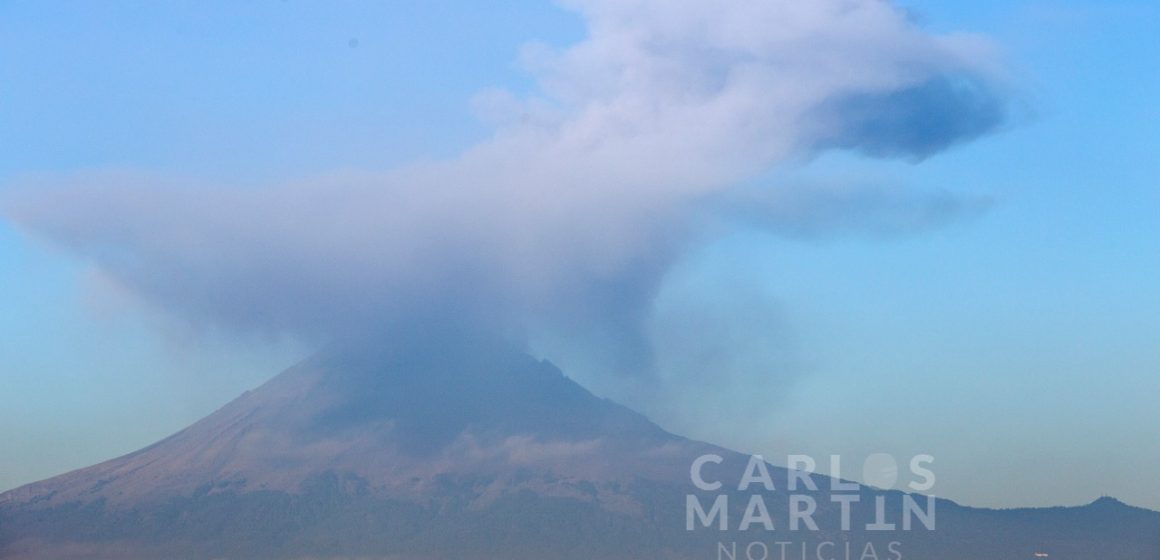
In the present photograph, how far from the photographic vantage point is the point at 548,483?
148m

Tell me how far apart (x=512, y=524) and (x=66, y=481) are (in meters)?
52.5

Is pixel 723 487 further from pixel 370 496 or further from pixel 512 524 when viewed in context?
pixel 370 496

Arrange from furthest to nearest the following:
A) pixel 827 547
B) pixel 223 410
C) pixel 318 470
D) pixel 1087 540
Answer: pixel 223 410
pixel 318 470
pixel 1087 540
pixel 827 547

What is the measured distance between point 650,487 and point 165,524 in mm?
51396

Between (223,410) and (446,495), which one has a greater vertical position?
(223,410)

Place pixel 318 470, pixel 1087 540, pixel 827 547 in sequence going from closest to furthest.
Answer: pixel 827 547 → pixel 1087 540 → pixel 318 470

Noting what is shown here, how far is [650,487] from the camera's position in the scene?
144 m

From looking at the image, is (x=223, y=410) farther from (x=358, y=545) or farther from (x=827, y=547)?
(x=827, y=547)

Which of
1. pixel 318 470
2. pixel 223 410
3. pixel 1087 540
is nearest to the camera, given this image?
pixel 1087 540

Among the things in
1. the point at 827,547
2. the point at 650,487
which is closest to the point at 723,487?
the point at 650,487

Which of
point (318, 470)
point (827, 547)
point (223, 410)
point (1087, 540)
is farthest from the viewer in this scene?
point (223, 410)

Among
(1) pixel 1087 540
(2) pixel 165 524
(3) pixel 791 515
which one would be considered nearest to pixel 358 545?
(2) pixel 165 524

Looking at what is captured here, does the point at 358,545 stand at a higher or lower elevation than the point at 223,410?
lower

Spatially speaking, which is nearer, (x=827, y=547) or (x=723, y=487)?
(x=827, y=547)
